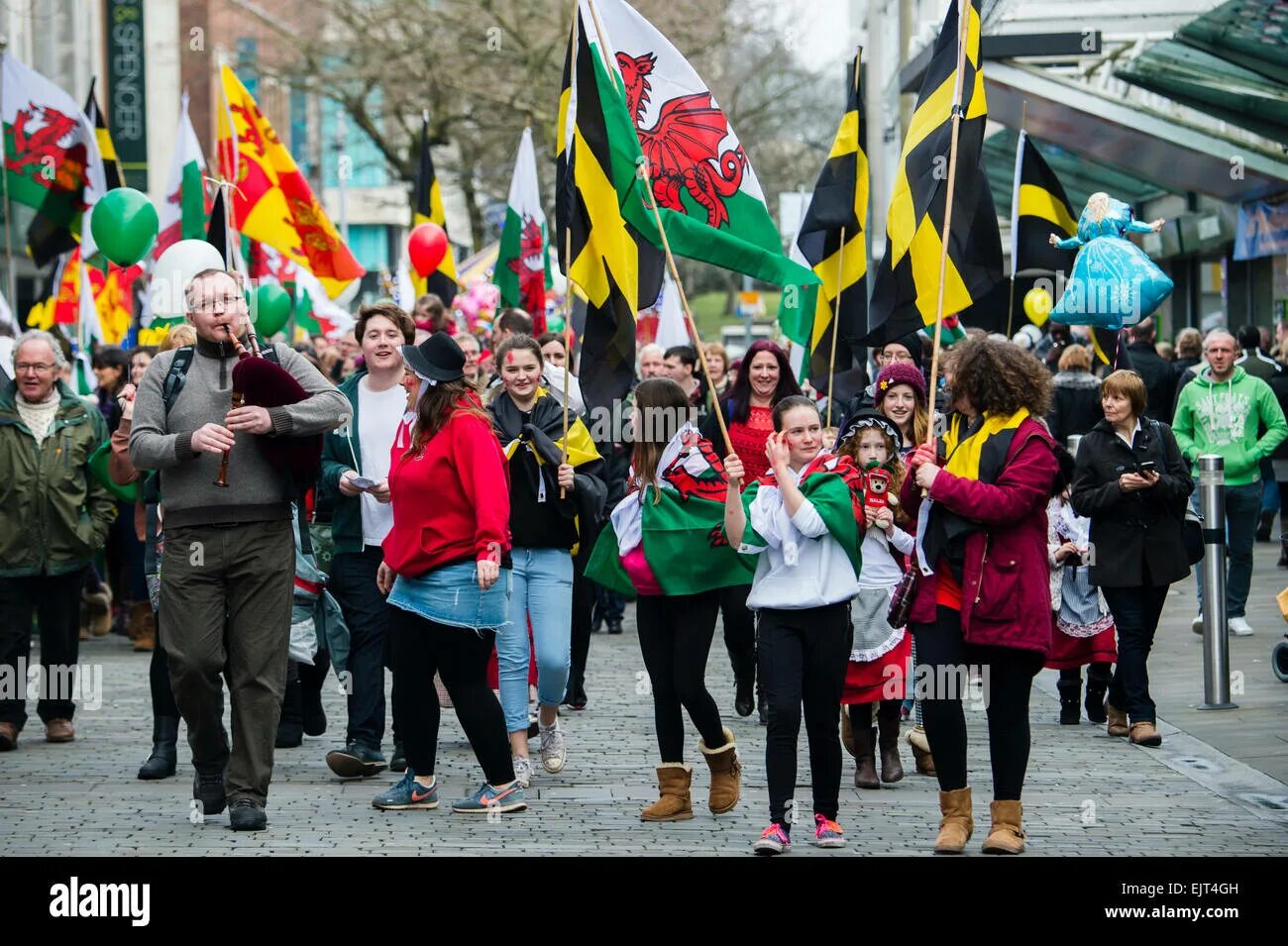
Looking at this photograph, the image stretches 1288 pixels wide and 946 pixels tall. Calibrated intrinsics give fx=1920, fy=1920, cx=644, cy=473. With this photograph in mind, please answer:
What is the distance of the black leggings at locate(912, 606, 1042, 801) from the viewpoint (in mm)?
7043

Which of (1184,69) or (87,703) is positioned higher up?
(1184,69)

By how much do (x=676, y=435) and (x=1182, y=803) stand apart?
8.70 ft

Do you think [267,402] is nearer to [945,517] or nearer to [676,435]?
[676,435]

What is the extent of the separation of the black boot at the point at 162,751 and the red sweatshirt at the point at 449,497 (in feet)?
5.60

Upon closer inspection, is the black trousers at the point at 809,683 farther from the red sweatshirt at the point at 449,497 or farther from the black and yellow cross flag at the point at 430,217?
the black and yellow cross flag at the point at 430,217

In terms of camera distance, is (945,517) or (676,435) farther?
(676,435)

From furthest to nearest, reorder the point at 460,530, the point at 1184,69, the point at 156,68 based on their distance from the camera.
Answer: the point at 156,68
the point at 1184,69
the point at 460,530

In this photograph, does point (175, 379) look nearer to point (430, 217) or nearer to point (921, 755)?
point (921, 755)

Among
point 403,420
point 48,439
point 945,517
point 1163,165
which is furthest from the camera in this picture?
point 1163,165

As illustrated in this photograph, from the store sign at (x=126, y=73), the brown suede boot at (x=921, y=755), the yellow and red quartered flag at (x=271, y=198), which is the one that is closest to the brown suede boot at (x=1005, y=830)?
the brown suede boot at (x=921, y=755)

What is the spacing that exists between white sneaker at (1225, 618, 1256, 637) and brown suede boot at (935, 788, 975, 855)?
668cm

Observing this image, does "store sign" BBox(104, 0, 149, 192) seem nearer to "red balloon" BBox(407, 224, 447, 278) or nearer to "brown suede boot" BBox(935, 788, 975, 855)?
"red balloon" BBox(407, 224, 447, 278)

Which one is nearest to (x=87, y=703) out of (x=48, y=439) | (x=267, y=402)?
(x=48, y=439)

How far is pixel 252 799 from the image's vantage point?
24.5 feet
